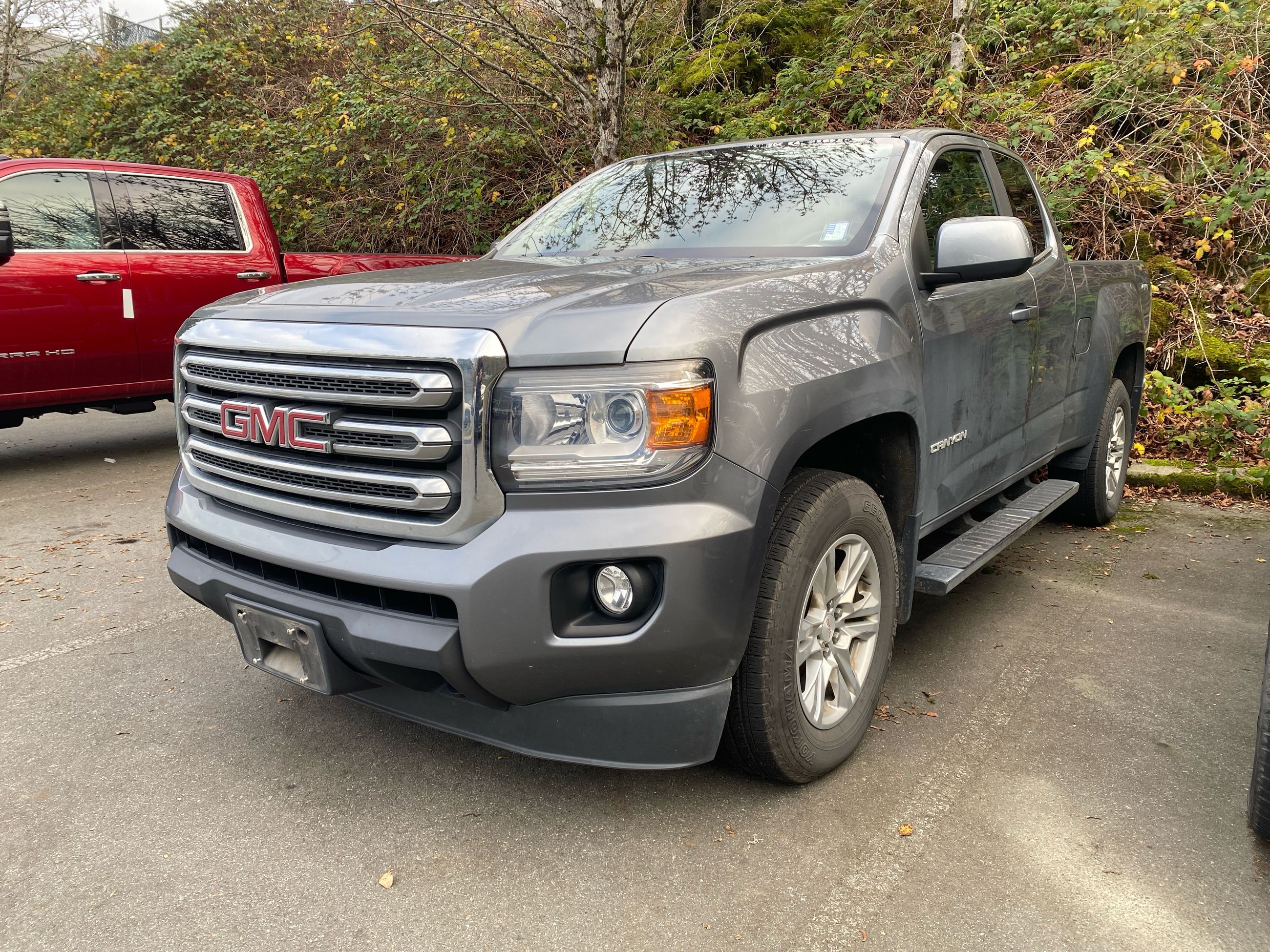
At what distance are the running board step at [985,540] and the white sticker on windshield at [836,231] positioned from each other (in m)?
1.08

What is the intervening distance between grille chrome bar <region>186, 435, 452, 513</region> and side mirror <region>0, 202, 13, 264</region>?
12.8 ft

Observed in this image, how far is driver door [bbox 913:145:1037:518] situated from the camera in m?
2.98

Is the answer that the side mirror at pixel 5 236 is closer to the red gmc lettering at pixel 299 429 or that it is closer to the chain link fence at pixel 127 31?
the red gmc lettering at pixel 299 429

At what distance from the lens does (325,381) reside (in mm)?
2234

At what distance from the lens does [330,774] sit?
265 cm

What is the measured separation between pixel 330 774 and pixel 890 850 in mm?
1528

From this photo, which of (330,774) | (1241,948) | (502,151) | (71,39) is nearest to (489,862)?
(330,774)

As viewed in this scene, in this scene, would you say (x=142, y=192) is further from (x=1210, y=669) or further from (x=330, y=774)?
(x=1210, y=669)

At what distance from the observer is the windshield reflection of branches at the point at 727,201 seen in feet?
10.3

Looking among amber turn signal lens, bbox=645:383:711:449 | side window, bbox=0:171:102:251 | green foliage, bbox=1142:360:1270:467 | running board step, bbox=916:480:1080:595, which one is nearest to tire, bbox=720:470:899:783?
running board step, bbox=916:480:1080:595

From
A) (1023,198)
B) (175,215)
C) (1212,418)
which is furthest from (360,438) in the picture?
(1212,418)

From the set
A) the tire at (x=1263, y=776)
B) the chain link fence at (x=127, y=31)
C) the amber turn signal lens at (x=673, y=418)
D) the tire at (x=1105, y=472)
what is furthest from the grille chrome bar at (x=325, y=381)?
the chain link fence at (x=127, y=31)

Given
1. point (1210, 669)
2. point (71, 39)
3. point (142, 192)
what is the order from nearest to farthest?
point (1210, 669), point (142, 192), point (71, 39)

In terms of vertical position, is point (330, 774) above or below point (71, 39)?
below
